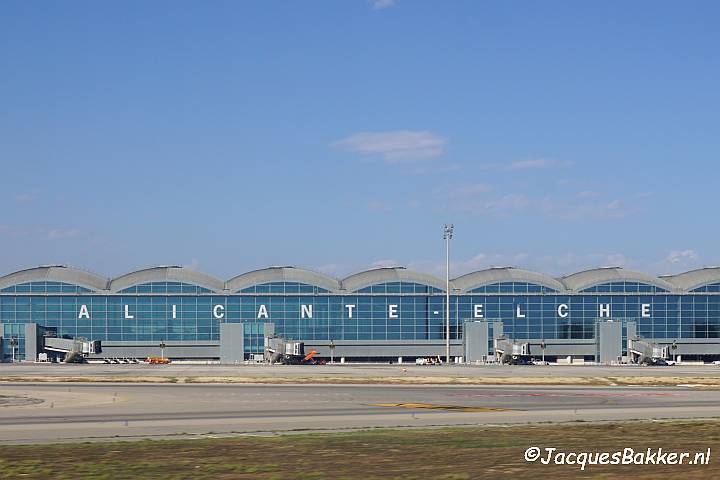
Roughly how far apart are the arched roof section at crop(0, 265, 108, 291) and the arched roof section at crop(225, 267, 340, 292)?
72.2 ft

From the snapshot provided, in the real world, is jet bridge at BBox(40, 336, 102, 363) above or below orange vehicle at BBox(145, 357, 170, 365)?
above

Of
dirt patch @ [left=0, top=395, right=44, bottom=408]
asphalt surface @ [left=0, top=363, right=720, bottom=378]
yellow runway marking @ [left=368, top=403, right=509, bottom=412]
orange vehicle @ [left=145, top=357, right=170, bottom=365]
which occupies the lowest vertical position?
orange vehicle @ [left=145, top=357, right=170, bottom=365]

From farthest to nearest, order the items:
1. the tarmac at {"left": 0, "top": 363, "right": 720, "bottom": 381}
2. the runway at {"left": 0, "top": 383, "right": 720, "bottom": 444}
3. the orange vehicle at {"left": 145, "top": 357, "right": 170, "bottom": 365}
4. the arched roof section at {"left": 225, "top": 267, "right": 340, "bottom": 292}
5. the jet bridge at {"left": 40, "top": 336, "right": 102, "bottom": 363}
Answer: the arched roof section at {"left": 225, "top": 267, "right": 340, "bottom": 292}, the orange vehicle at {"left": 145, "top": 357, "right": 170, "bottom": 365}, the jet bridge at {"left": 40, "top": 336, "right": 102, "bottom": 363}, the tarmac at {"left": 0, "top": 363, "right": 720, "bottom": 381}, the runway at {"left": 0, "top": 383, "right": 720, "bottom": 444}

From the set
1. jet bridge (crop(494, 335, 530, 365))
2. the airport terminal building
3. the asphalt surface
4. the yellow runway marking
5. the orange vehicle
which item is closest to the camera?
the yellow runway marking

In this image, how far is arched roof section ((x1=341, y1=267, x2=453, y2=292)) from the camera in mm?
154375

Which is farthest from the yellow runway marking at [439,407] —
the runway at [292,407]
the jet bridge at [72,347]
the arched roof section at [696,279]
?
the arched roof section at [696,279]

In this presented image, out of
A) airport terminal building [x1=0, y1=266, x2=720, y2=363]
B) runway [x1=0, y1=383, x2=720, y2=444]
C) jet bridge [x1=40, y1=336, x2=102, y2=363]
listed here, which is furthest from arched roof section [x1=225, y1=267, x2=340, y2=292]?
runway [x1=0, y1=383, x2=720, y2=444]

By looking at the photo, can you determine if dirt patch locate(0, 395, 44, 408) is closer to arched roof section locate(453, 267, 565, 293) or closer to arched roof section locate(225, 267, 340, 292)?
arched roof section locate(225, 267, 340, 292)

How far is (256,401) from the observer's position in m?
53.6

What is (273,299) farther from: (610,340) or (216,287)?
(610,340)

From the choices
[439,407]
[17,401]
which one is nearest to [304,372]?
[17,401]

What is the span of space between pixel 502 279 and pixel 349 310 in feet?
88.0

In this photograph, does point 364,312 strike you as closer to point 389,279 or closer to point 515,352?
point 389,279

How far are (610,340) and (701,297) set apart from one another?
64.8 ft
